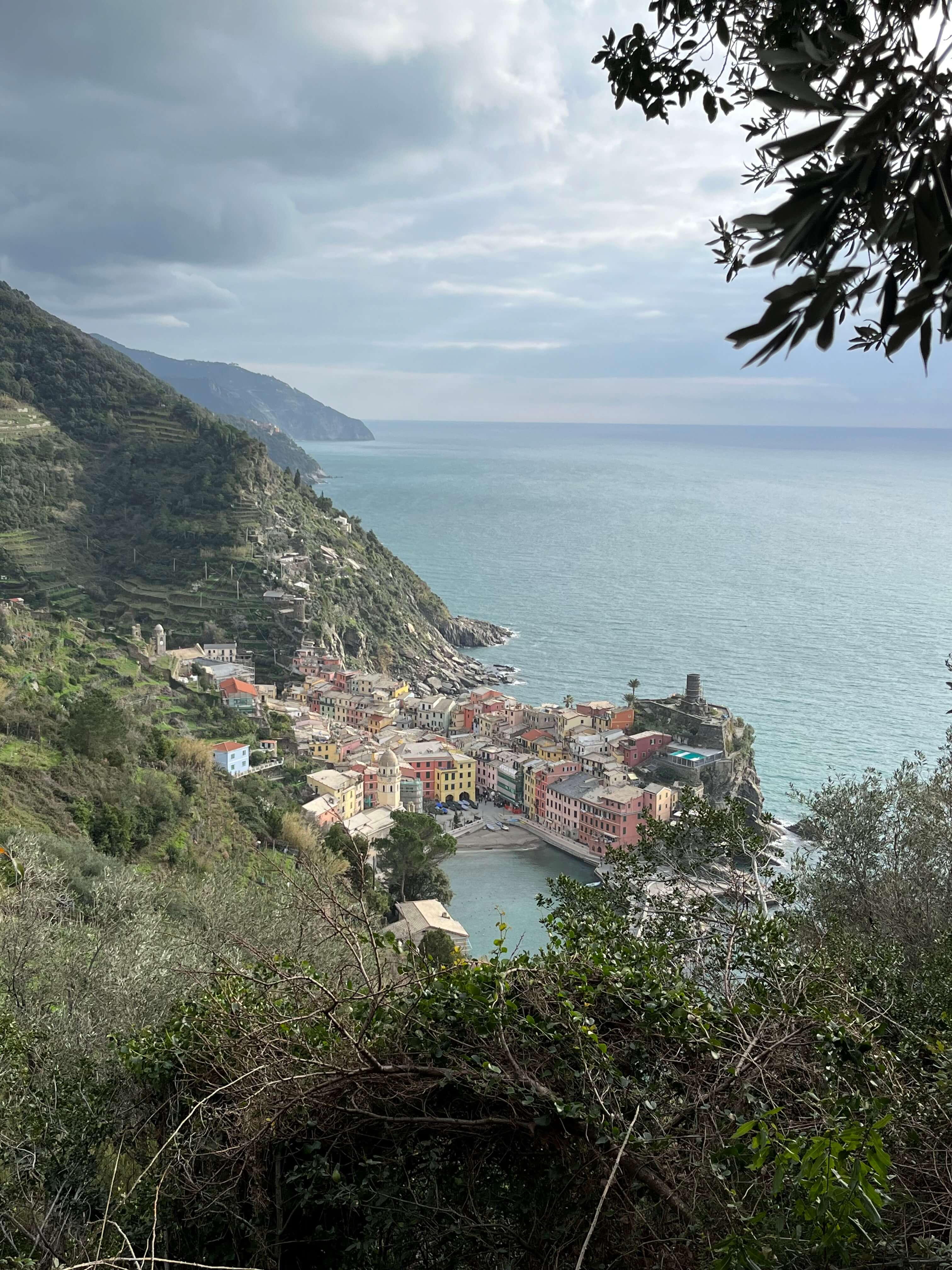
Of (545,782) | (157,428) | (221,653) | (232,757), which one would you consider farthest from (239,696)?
(157,428)

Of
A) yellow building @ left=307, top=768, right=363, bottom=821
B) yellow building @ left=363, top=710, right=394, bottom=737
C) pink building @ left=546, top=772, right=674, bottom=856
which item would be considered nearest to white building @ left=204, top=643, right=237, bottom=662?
yellow building @ left=363, top=710, right=394, bottom=737

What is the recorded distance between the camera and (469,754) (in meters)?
23.2

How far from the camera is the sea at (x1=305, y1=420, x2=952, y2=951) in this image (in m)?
23.8

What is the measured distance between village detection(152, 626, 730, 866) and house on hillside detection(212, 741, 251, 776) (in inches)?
1.4

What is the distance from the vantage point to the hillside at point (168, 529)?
105ft

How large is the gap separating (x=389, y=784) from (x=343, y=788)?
5.56 ft

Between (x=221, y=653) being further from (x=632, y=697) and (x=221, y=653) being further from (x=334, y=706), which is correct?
(x=632, y=697)

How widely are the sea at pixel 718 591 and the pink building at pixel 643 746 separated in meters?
2.65

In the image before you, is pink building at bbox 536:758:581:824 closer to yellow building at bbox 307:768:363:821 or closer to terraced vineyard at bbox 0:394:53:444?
yellow building at bbox 307:768:363:821

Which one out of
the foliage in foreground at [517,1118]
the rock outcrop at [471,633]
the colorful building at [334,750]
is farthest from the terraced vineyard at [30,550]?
the foliage in foreground at [517,1118]

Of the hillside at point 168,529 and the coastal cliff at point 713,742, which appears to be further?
the hillside at point 168,529

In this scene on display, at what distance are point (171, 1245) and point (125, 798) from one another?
33.0ft

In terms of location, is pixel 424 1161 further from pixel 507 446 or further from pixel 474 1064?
pixel 507 446

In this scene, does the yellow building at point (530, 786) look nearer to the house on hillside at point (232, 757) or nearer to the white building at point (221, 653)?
the house on hillside at point (232, 757)
